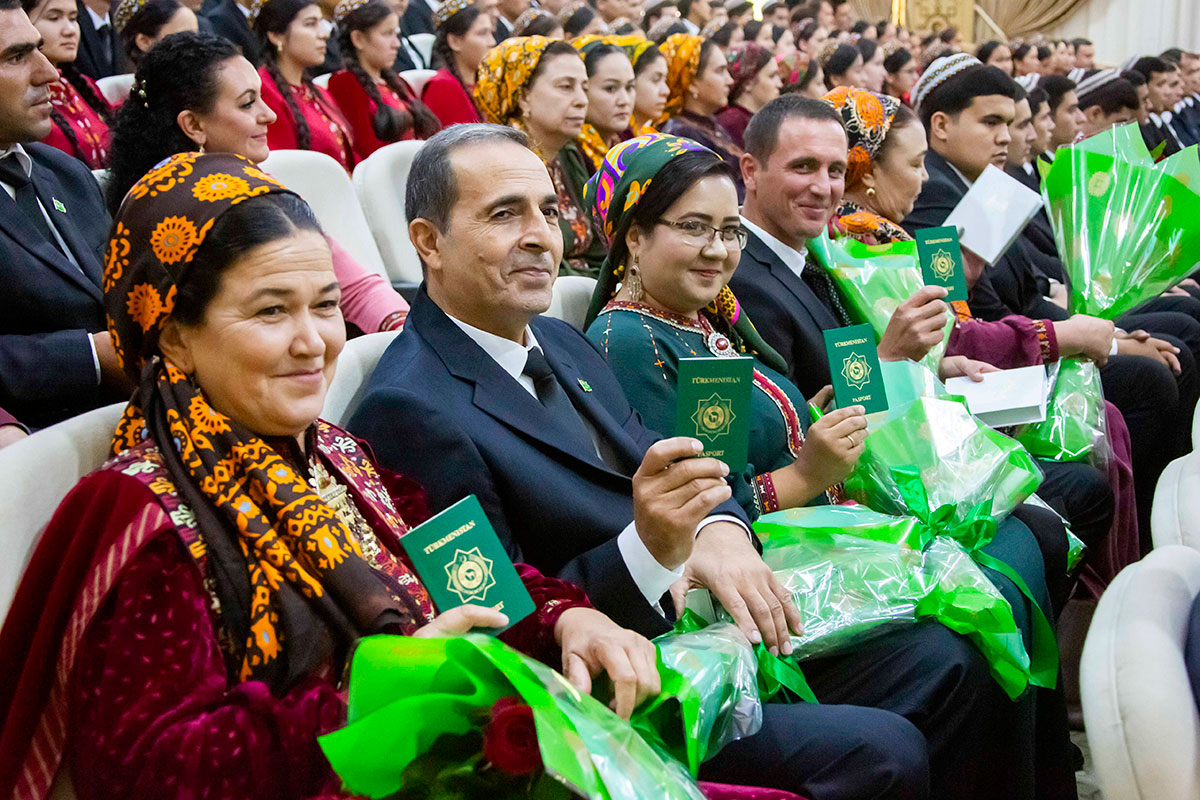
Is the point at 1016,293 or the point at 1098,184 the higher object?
the point at 1098,184

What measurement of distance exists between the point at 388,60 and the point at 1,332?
3.27m

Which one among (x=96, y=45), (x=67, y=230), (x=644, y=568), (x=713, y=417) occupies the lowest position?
(x=644, y=568)

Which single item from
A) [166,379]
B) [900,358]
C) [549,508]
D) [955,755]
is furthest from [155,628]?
[900,358]

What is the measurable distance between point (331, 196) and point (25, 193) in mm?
873

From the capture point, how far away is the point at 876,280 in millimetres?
2766

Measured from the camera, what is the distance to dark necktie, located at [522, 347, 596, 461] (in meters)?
1.77

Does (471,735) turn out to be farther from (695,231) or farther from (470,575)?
(695,231)

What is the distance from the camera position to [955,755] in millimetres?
1878

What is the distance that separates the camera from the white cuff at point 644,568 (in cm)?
155

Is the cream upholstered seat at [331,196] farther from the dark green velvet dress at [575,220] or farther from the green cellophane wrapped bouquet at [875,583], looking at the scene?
the green cellophane wrapped bouquet at [875,583]

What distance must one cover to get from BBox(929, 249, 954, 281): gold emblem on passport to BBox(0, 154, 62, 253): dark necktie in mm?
1938

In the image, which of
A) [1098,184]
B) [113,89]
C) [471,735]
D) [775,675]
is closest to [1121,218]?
[1098,184]

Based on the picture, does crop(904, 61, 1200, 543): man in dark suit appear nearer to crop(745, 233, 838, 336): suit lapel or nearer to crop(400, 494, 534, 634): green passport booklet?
crop(745, 233, 838, 336): suit lapel

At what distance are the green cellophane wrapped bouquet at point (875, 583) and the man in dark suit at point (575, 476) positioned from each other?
0.05m
